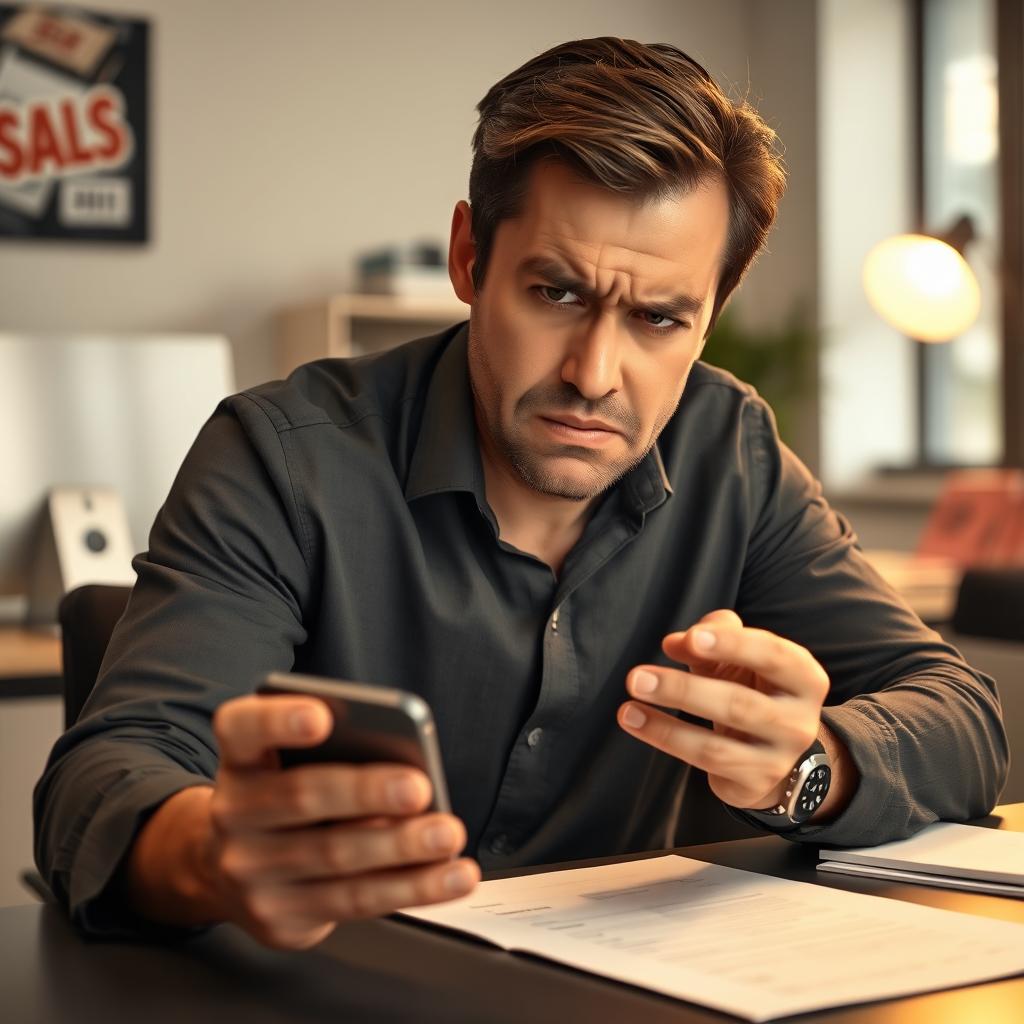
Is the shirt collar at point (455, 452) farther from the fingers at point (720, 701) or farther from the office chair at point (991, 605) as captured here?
the office chair at point (991, 605)

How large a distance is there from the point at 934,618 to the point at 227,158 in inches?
115

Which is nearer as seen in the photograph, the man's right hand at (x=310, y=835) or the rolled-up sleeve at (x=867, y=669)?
the man's right hand at (x=310, y=835)

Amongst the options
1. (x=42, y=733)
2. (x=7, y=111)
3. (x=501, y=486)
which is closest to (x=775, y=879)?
(x=501, y=486)

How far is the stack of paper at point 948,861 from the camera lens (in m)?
0.96

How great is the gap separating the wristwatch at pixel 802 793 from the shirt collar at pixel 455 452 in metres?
0.42

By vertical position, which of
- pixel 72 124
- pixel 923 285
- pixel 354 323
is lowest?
pixel 923 285

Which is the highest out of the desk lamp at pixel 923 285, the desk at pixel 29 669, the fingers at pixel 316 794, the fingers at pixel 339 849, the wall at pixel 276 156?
the wall at pixel 276 156

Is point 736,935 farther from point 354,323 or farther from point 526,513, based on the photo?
point 354,323

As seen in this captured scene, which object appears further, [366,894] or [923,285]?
[923,285]

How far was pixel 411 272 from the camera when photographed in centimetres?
457

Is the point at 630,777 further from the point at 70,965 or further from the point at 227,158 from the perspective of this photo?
the point at 227,158

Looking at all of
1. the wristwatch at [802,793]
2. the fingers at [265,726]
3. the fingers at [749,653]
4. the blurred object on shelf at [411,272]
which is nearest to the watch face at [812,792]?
the wristwatch at [802,793]

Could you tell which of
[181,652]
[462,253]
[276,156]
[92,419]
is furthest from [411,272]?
[181,652]

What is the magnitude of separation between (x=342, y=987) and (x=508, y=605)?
2.10 feet
